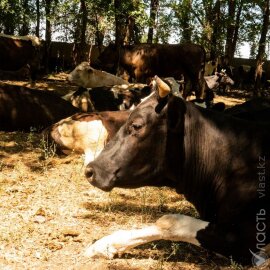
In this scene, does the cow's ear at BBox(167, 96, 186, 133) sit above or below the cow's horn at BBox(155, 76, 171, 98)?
below

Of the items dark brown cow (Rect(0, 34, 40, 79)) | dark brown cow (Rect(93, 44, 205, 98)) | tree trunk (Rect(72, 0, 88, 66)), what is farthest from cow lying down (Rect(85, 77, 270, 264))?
dark brown cow (Rect(0, 34, 40, 79))

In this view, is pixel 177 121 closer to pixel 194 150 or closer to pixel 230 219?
pixel 194 150

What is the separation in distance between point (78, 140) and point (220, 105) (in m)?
2.41

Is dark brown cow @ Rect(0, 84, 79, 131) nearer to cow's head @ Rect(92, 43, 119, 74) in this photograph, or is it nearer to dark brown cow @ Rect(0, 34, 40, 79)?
dark brown cow @ Rect(0, 34, 40, 79)

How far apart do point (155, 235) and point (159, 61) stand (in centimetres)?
1696

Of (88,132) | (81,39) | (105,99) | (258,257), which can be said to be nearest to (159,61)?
(81,39)

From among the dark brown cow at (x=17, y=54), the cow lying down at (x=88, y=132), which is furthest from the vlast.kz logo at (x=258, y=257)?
the dark brown cow at (x=17, y=54)

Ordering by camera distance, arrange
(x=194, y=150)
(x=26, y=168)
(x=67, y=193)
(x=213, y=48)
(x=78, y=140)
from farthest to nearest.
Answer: (x=213, y=48)
(x=78, y=140)
(x=26, y=168)
(x=67, y=193)
(x=194, y=150)

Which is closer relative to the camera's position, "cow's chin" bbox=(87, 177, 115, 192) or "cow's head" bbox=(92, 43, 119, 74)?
"cow's chin" bbox=(87, 177, 115, 192)

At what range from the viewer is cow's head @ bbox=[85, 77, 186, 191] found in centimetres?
363

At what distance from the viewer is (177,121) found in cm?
366

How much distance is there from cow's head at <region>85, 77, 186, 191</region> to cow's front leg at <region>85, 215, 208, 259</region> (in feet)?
1.25

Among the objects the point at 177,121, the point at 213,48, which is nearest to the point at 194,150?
A: the point at 177,121

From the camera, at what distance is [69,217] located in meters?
4.77
